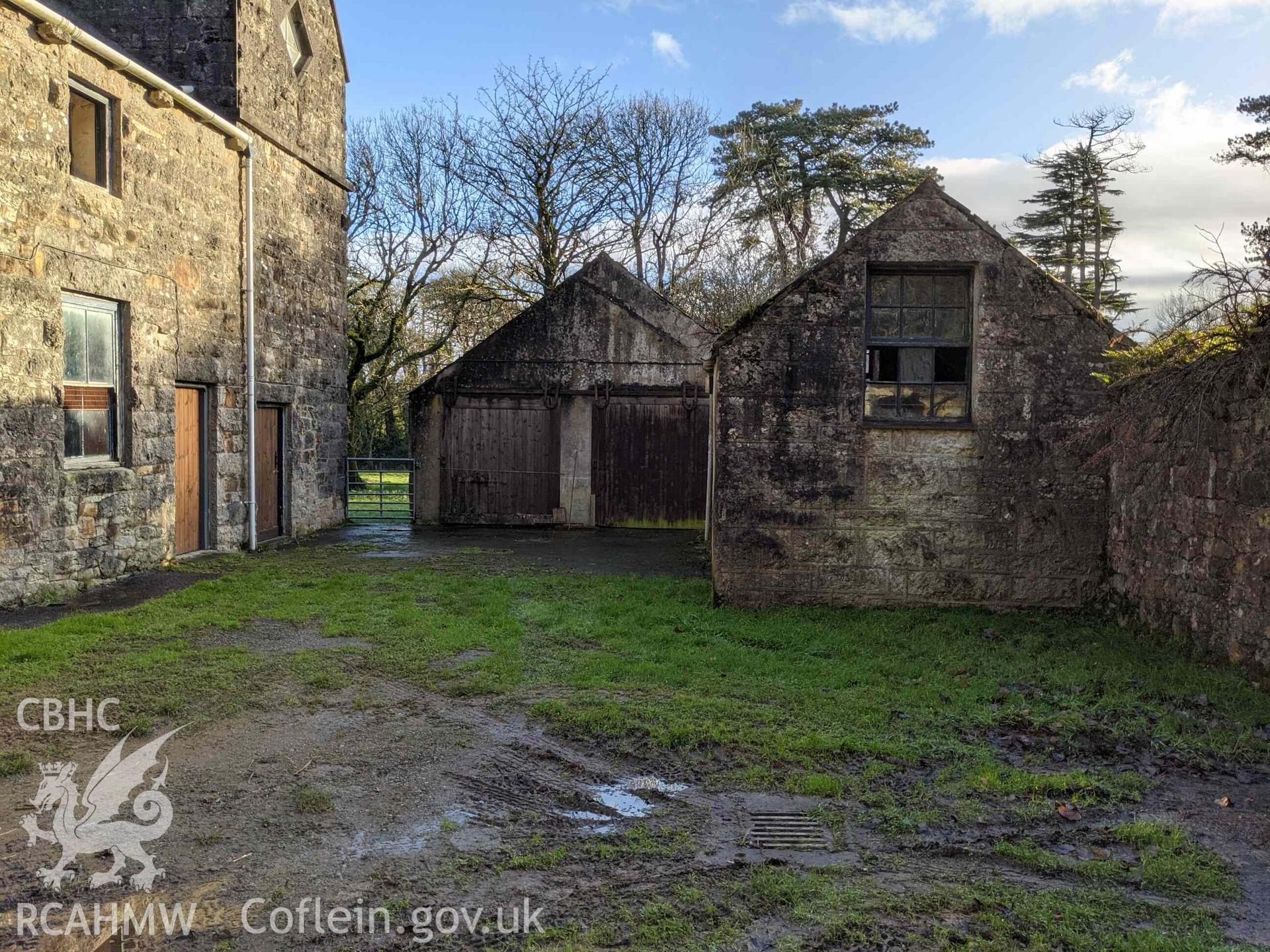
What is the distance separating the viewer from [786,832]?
421 centimetres

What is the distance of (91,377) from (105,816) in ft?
22.8

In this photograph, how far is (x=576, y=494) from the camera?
16.6 m

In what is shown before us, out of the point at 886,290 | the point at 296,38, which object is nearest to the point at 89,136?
the point at 296,38

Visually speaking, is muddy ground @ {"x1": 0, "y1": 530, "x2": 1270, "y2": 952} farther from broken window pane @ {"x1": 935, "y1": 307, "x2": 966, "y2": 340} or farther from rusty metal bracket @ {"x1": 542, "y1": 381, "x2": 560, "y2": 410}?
rusty metal bracket @ {"x1": 542, "y1": 381, "x2": 560, "y2": 410}

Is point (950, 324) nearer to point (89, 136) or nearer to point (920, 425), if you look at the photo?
point (920, 425)

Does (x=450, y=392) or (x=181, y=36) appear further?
(x=450, y=392)

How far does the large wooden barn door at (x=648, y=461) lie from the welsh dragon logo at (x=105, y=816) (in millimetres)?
11862

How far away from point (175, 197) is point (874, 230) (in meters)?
8.30

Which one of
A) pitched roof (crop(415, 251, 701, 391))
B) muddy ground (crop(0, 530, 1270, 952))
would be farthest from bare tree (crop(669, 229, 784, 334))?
muddy ground (crop(0, 530, 1270, 952))

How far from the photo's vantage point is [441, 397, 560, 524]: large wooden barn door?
16.5 m

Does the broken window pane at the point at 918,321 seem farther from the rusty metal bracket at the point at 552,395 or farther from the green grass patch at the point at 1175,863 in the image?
the rusty metal bracket at the point at 552,395

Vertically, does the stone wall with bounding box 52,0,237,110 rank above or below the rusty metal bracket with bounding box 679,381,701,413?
above

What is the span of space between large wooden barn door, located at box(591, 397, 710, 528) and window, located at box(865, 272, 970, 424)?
295 inches

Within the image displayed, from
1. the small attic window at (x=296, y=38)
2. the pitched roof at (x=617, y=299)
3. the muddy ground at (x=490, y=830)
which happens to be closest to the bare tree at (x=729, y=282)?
the pitched roof at (x=617, y=299)
